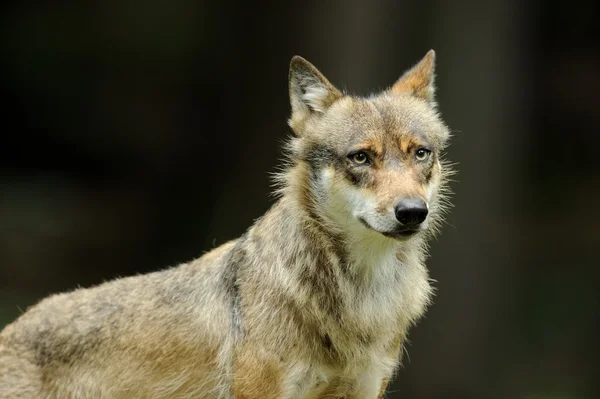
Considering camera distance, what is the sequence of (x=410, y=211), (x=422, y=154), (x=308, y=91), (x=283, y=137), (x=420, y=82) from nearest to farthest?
(x=410, y=211) → (x=422, y=154) → (x=308, y=91) → (x=420, y=82) → (x=283, y=137)

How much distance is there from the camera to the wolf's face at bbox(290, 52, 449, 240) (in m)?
6.18

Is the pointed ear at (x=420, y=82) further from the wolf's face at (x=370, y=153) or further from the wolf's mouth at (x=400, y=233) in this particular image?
the wolf's mouth at (x=400, y=233)

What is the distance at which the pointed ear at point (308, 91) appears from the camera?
6922 mm

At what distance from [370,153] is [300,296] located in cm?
117

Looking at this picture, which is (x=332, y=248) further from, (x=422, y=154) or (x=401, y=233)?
(x=422, y=154)

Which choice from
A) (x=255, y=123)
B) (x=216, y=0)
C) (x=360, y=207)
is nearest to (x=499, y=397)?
(x=255, y=123)

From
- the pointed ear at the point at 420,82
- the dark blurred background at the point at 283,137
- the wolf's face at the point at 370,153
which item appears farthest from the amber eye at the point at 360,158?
the dark blurred background at the point at 283,137

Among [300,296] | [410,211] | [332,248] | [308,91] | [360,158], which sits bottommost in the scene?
[300,296]

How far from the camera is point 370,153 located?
649cm

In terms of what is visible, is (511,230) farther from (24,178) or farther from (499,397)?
(24,178)

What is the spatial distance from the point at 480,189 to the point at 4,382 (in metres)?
7.29

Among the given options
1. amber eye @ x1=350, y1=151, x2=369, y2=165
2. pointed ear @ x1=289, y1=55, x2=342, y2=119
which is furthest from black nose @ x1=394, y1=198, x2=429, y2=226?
pointed ear @ x1=289, y1=55, x2=342, y2=119

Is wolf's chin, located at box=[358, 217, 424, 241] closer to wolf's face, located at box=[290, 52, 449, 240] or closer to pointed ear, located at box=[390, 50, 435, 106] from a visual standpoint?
wolf's face, located at box=[290, 52, 449, 240]

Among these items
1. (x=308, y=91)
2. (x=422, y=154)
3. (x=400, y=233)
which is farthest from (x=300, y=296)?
(x=308, y=91)
